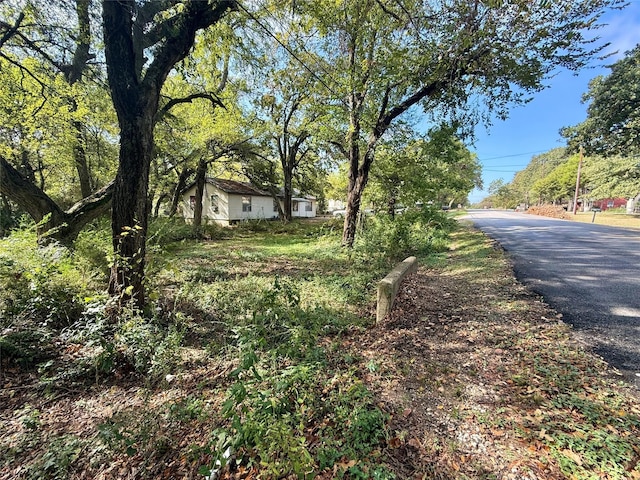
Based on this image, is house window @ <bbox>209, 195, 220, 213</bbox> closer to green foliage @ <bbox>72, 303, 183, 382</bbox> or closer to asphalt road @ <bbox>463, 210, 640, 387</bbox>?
green foliage @ <bbox>72, 303, 183, 382</bbox>

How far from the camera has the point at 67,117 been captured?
26.1ft

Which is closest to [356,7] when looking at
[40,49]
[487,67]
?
[487,67]

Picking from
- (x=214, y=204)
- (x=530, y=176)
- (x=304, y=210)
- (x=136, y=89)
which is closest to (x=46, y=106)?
(x=136, y=89)

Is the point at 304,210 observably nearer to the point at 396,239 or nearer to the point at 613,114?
the point at 613,114

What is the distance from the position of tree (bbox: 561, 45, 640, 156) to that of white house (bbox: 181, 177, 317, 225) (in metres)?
21.3

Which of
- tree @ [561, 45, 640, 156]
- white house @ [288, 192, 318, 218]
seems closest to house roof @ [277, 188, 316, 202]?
white house @ [288, 192, 318, 218]

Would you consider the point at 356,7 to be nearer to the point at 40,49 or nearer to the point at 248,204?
the point at 40,49

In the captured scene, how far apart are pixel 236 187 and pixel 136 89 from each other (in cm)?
1988

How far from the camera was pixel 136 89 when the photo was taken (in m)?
3.59

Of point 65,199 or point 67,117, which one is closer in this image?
point 67,117

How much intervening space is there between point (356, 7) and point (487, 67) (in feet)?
9.48

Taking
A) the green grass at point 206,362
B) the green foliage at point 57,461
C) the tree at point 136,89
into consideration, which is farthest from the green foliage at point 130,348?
the green foliage at point 57,461

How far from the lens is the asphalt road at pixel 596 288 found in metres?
2.78

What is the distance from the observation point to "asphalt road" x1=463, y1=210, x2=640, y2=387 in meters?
2.78
